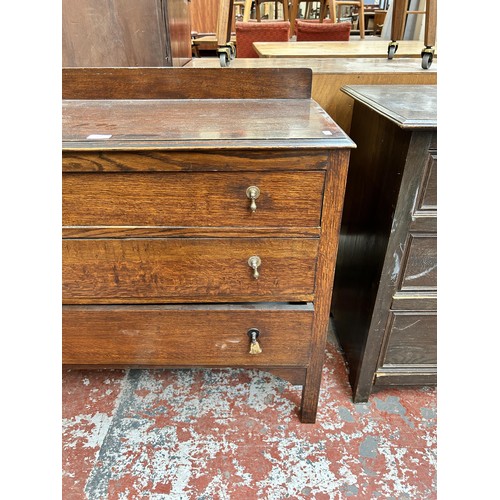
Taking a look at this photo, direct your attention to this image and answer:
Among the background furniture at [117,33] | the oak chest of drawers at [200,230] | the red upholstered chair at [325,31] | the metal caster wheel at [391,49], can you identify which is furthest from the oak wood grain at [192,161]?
the red upholstered chair at [325,31]

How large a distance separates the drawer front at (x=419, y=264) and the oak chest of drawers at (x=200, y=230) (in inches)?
8.2

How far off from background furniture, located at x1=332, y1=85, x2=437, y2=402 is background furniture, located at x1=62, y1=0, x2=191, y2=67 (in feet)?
1.72

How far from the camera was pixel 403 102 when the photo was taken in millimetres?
871

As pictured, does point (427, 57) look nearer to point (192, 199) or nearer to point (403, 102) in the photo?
point (403, 102)

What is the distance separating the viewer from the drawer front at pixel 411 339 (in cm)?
95

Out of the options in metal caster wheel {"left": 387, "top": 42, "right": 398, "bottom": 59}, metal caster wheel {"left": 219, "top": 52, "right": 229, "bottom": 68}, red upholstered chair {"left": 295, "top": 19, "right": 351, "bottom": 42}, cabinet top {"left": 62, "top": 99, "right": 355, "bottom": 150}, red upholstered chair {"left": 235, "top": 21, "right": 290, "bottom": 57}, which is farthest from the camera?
red upholstered chair {"left": 295, "top": 19, "right": 351, "bottom": 42}

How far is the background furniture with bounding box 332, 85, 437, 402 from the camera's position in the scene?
785mm

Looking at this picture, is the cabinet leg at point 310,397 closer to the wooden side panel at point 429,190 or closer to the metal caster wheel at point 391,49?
the wooden side panel at point 429,190

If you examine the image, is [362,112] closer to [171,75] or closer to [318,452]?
[171,75]

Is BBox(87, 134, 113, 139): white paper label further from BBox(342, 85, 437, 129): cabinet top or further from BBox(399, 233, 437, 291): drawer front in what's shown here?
BBox(399, 233, 437, 291): drawer front

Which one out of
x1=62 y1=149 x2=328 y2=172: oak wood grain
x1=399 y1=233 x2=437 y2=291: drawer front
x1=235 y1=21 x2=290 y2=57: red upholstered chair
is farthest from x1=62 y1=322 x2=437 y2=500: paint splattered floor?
x1=235 y1=21 x2=290 y2=57: red upholstered chair

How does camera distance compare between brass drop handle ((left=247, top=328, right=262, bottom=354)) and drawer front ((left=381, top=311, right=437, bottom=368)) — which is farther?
drawer front ((left=381, top=311, right=437, bottom=368))

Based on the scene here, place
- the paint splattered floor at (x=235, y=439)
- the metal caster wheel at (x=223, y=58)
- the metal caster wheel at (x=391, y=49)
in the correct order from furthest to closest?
the metal caster wheel at (x=391, y=49) → the metal caster wheel at (x=223, y=58) → the paint splattered floor at (x=235, y=439)

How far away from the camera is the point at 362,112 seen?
1.04 metres
